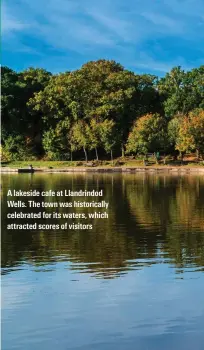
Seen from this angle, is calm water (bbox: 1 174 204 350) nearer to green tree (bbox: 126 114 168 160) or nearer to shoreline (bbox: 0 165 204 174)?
shoreline (bbox: 0 165 204 174)

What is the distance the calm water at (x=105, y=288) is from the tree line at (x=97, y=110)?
41580 millimetres

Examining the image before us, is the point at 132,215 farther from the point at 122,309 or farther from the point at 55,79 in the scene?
the point at 55,79

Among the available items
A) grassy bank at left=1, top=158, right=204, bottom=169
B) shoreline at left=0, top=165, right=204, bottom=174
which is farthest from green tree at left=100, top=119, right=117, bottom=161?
shoreline at left=0, top=165, right=204, bottom=174

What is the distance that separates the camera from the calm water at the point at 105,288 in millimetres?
7395

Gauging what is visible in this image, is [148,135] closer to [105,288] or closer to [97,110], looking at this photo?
[97,110]

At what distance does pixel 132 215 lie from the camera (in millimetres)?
19094

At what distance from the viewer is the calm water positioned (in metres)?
7.39

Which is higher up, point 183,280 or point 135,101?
point 135,101

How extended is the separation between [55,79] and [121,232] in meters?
50.5

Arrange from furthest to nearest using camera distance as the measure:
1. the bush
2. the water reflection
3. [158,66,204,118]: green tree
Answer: the bush → [158,66,204,118]: green tree → the water reflection

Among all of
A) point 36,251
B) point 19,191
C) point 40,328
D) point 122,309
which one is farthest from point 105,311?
point 19,191

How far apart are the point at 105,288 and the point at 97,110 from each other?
5136 cm

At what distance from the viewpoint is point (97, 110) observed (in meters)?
60.1

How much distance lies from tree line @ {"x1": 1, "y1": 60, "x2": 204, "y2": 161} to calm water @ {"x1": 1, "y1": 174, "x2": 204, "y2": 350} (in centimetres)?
4158
